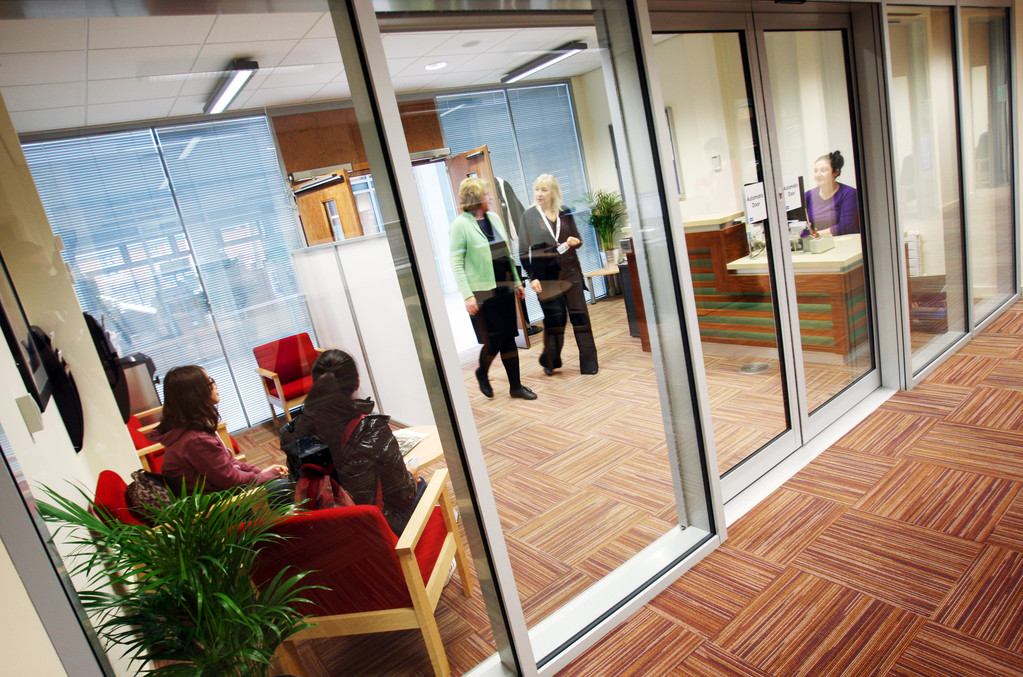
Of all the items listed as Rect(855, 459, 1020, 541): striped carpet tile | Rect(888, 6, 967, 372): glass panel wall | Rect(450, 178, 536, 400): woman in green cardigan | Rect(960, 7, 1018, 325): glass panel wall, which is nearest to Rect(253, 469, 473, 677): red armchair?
Rect(450, 178, 536, 400): woman in green cardigan

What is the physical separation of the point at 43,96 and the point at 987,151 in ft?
17.1

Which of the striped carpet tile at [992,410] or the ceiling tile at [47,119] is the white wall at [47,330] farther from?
the striped carpet tile at [992,410]

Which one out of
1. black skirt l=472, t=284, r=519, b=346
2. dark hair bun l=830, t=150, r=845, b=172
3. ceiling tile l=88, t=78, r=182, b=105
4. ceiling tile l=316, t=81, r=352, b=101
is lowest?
black skirt l=472, t=284, r=519, b=346

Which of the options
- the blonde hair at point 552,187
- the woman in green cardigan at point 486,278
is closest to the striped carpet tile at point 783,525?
the woman in green cardigan at point 486,278

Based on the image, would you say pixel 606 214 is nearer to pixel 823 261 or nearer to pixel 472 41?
pixel 472 41

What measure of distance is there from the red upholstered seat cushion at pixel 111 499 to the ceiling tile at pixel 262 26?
3.32 feet

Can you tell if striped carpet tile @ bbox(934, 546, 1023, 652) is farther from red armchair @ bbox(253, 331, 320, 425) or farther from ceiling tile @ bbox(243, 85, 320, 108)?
ceiling tile @ bbox(243, 85, 320, 108)

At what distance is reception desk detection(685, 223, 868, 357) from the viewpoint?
2.67m

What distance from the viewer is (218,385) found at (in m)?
1.39

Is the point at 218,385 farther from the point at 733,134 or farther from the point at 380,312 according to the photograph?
the point at 733,134

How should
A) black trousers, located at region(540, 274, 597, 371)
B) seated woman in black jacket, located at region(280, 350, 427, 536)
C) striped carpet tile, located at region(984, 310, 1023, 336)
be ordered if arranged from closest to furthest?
seated woman in black jacket, located at region(280, 350, 427, 536) → black trousers, located at region(540, 274, 597, 371) → striped carpet tile, located at region(984, 310, 1023, 336)

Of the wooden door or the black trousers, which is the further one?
the black trousers

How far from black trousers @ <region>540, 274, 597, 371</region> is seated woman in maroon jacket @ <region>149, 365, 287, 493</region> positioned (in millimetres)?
1086

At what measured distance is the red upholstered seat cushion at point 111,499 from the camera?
4.08 feet
